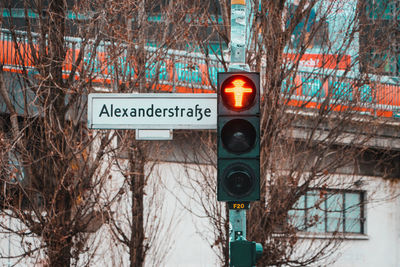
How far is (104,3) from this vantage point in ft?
40.7

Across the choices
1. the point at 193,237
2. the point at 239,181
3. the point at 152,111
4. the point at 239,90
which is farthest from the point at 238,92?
the point at 193,237

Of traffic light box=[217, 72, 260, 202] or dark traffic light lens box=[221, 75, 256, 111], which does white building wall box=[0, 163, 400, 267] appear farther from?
dark traffic light lens box=[221, 75, 256, 111]

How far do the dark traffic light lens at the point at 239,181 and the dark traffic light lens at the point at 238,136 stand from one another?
197 mm

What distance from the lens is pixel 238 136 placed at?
272 inches

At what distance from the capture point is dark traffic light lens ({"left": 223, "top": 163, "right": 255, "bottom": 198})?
6.78 metres

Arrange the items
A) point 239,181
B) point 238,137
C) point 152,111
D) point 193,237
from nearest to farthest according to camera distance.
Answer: point 239,181 < point 238,137 < point 152,111 < point 193,237

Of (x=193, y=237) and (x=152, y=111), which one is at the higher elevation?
(x=193, y=237)

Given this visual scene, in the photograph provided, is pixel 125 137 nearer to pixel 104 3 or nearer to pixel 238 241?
pixel 104 3

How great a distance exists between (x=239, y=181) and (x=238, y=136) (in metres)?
0.43

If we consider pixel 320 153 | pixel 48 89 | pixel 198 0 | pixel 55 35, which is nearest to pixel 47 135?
pixel 48 89

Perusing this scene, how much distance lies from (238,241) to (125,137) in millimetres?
5854

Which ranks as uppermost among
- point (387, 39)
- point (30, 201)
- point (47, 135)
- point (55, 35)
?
point (387, 39)

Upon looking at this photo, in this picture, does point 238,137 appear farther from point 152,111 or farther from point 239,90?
point 152,111

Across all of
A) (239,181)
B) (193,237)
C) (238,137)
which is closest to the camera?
(239,181)
